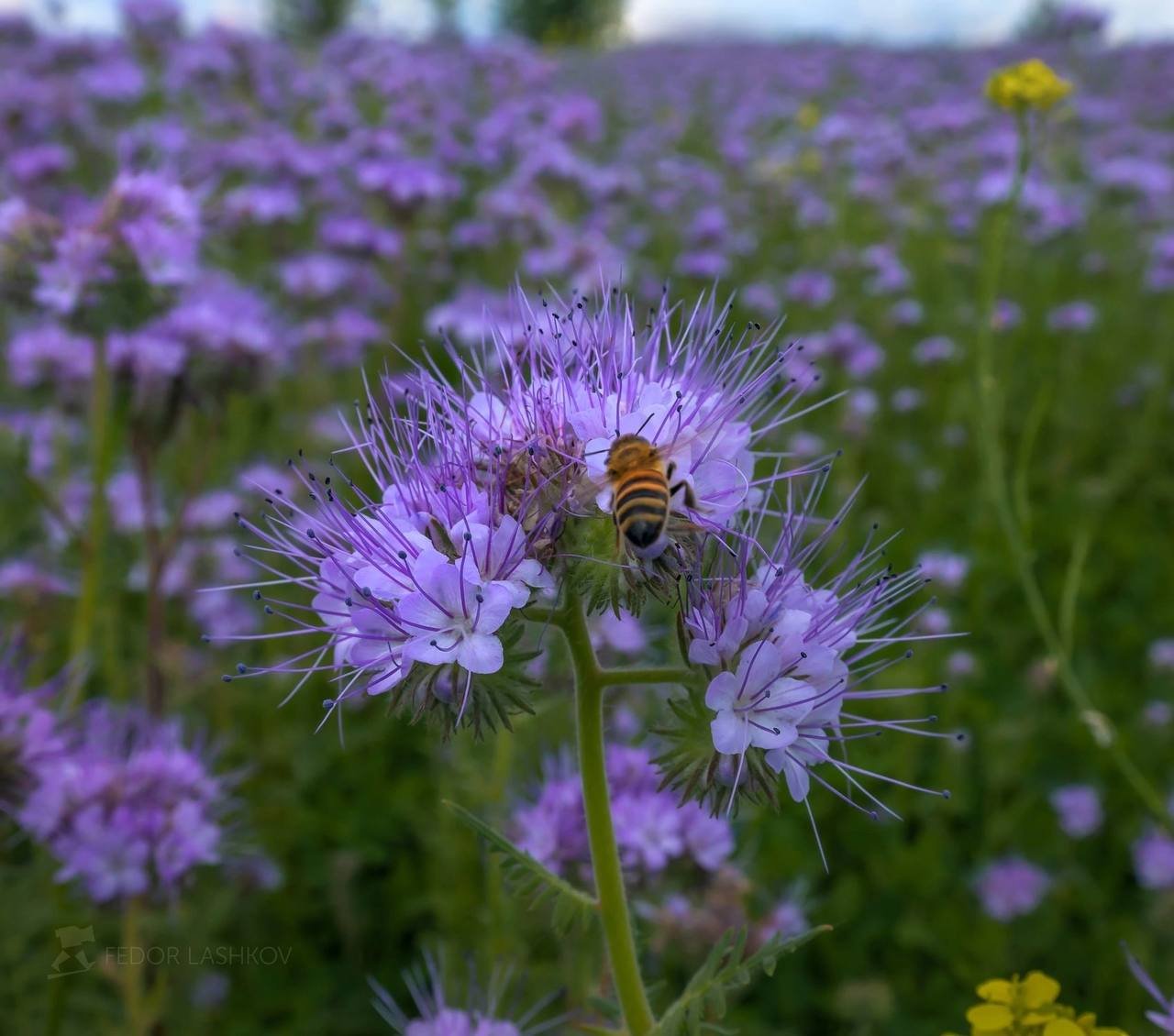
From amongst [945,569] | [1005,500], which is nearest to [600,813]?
[1005,500]

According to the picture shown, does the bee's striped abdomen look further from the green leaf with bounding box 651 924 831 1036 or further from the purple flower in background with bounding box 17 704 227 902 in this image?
the purple flower in background with bounding box 17 704 227 902

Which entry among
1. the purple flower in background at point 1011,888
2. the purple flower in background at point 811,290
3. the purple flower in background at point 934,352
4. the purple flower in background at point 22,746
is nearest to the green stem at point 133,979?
the purple flower in background at point 22,746

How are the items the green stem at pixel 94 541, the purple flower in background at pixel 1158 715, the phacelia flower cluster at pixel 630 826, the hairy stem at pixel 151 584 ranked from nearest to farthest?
the phacelia flower cluster at pixel 630 826
the green stem at pixel 94 541
the hairy stem at pixel 151 584
the purple flower in background at pixel 1158 715

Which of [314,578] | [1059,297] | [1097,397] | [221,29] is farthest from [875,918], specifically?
[221,29]

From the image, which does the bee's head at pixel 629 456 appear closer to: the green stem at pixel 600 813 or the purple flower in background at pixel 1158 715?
the green stem at pixel 600 813

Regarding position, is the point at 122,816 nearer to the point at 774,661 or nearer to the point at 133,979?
the point at 133,979

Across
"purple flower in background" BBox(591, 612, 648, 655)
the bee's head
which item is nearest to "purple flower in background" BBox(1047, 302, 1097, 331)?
"purple flower in background" BBox(591, 612, 648, 655)
